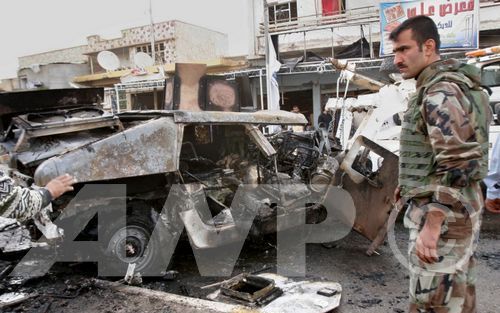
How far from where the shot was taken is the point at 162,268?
14.1 ft

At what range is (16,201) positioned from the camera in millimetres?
2709

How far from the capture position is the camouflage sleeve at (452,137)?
6.55ft

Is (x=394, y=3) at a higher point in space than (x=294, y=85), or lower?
higher

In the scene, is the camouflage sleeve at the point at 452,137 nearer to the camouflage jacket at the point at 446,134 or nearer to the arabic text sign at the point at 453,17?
the camouflage jacket at the point at 446,134

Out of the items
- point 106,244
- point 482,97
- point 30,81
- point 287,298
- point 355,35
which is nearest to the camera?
point 482,97

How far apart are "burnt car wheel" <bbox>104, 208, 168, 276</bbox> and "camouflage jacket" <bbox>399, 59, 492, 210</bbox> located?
267 centimetres

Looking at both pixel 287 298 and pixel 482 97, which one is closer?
pixel 482 97

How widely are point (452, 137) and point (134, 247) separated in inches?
123

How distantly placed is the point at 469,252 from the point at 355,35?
16.3m

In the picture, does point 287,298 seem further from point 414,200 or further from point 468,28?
point 468,28

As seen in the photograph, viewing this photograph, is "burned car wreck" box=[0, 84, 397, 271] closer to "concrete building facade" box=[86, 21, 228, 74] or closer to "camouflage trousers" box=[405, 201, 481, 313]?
"camouflage trousers" box=[405, 201, 481, 313]

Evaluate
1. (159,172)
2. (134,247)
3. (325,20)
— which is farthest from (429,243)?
(325,20)

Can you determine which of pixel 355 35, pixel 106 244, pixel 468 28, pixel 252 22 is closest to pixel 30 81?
pixel 252 22

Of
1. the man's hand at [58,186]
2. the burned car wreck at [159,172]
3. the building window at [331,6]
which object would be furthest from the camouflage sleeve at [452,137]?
the building window at [331,6]
